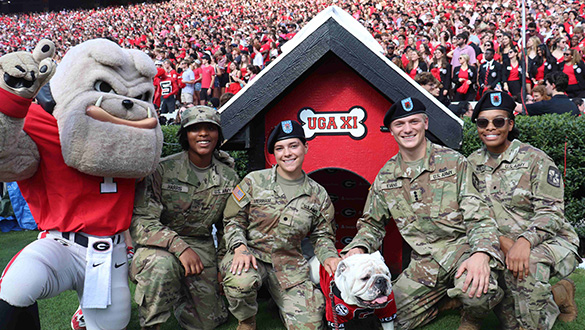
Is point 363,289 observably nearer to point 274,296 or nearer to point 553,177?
point 274,296

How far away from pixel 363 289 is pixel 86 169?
6.34 feet

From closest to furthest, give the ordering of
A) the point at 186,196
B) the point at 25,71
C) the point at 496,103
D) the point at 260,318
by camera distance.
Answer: the point at 25,71 < the point at 496,103 < the point at 186,196 < the point at 260,318

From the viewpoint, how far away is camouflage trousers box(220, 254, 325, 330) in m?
3.48

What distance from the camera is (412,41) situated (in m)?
14.0

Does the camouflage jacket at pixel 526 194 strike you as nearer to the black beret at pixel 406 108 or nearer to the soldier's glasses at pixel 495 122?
the soldier's glasses at pixel 495 122

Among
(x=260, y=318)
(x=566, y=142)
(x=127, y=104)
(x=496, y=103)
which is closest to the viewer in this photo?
(x=127, y=104)

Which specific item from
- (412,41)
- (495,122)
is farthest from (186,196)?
(412,41)

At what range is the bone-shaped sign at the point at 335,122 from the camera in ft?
14.5

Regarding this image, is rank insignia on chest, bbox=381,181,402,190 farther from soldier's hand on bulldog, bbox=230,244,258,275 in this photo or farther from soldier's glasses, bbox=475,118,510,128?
soldier's hand on bulldog, bbox=230,244,258,275

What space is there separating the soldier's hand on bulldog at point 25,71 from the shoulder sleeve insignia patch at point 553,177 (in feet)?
11.3

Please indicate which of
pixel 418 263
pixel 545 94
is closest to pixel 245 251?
pixel 418 263

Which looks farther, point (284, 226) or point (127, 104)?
point (284, 226)

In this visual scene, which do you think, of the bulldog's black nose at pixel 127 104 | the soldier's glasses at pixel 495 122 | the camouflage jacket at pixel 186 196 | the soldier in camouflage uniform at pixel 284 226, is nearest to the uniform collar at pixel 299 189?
the soldier in camouflage uniform at pixel 284 226

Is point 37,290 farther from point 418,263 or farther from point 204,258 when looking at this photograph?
point 418,263
